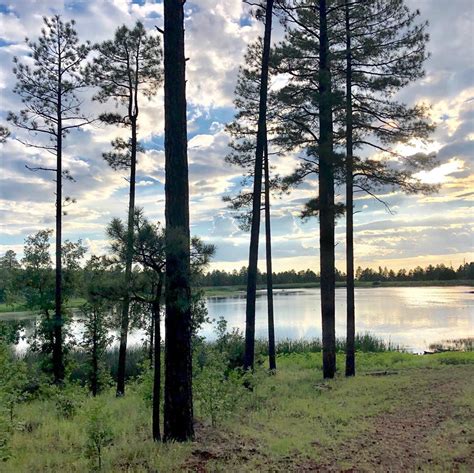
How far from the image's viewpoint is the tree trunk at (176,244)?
631 centimetres

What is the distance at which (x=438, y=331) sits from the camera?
1023 inches

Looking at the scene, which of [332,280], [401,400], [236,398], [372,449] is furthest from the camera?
[332,280]

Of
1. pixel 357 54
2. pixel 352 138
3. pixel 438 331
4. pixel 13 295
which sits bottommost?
pixel 438 331

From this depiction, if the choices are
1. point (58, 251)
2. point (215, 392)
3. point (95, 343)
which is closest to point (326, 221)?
point (215, 392)

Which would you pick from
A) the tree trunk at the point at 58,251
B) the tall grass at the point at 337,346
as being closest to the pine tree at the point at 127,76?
the tree trunk at the point at 58,251

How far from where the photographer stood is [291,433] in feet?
22.4

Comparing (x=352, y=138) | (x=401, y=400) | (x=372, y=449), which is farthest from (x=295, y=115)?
(x=372, y=449)

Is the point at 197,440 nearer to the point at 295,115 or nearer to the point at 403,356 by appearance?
the point at 295,115

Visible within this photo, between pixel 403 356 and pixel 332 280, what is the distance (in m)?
6.11

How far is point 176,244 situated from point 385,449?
3898mm

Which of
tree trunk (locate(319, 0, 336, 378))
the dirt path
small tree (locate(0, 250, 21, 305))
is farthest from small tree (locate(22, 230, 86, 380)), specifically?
the dirt path

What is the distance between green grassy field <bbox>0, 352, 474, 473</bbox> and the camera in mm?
5504

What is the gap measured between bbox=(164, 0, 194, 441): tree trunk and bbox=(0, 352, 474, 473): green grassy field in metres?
0.49

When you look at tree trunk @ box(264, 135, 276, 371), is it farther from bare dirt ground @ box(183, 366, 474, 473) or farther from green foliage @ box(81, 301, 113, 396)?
bare dirt ground @ box(183, 366, 474, 473)
